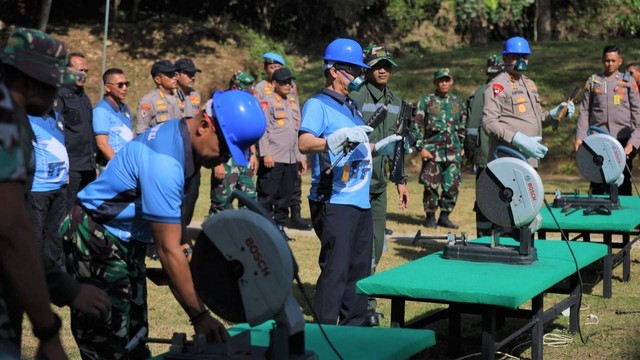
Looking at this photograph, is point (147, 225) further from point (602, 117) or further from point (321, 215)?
point (602, 117)

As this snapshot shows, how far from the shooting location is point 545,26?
88.5 ft

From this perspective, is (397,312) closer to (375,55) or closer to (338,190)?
(338,190)

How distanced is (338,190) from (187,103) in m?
4.30

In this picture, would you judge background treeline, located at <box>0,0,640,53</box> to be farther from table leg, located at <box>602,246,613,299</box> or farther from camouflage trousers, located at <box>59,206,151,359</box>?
camouflage trousers, located at <box>59,206,151,359</box>

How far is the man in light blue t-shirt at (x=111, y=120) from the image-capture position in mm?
9062

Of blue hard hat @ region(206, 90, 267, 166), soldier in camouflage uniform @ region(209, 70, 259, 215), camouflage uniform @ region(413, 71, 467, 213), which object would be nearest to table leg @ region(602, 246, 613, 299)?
soldier in camouflage uniform @ region(209, 70, 259, 215)

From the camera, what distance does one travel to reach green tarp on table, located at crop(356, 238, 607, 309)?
531 centimetres

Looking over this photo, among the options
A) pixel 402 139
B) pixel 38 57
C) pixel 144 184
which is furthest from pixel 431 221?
pixel 38 57

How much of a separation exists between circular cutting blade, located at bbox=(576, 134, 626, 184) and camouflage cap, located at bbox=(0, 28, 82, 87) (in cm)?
709

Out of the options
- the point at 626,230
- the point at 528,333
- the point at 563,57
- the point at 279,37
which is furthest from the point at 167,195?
the point at 279,37

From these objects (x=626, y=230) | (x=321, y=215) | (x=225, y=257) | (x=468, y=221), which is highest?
(x=225, y=257)

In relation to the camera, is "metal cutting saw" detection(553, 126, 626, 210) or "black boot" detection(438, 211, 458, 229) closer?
"metal cutting saw" detection(553, 126, 626, 210)

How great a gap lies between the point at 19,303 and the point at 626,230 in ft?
21.0

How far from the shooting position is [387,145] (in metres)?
6.77
